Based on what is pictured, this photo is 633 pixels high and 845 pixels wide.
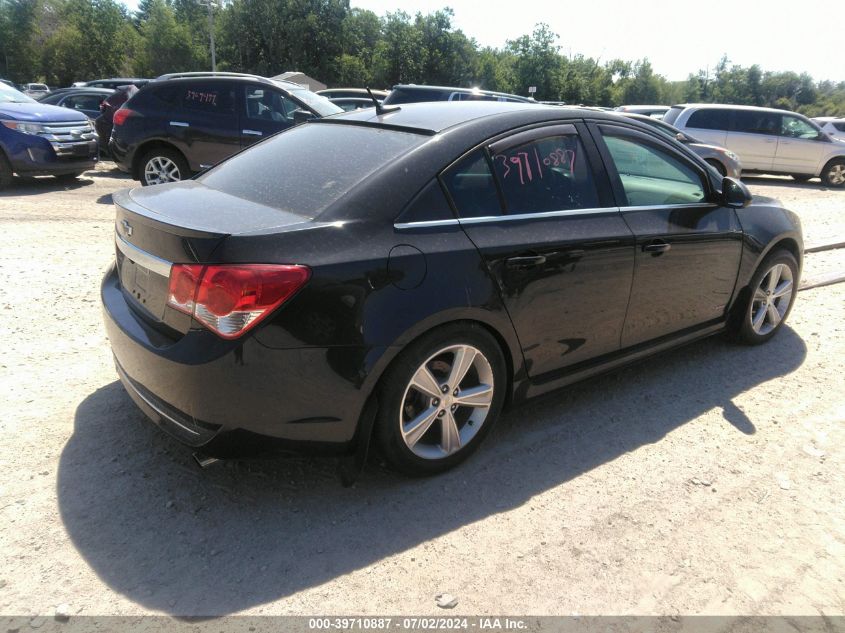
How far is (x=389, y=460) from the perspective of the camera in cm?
283

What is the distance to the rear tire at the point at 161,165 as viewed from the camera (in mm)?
9000

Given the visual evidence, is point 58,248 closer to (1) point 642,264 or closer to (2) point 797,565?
(1) point 642,264

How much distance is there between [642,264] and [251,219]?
2170 millimetres

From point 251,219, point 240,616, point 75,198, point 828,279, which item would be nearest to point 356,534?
point 240,616

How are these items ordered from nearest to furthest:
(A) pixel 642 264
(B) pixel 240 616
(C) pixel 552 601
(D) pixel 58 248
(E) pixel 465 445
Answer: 1. (B) pixel 240 616
2. (C) pixel 552 601
3. (E) pixel 465 445
4. (A) pixel 642 264
5. (D) pixel 58 248

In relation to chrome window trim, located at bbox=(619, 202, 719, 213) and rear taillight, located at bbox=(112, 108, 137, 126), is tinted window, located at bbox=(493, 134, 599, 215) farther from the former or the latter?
rear taillight, located at bbox=(112, 108, 137, 126)

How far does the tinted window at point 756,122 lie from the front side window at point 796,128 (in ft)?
0.60

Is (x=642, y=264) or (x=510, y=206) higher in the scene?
(x=510, y=206)

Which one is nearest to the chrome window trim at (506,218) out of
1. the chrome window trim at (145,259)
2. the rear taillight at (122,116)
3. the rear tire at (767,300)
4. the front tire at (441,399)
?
the front tire at (441,399)

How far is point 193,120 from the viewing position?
889 cm

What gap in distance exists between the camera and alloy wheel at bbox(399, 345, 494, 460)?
282 cm

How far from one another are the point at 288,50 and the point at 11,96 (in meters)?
55.4

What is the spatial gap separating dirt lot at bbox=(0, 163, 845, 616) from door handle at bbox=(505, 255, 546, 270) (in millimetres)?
978

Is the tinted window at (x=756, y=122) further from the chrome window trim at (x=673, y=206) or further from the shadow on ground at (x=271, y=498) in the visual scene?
the shadow on ground at (x=271, y=498)
